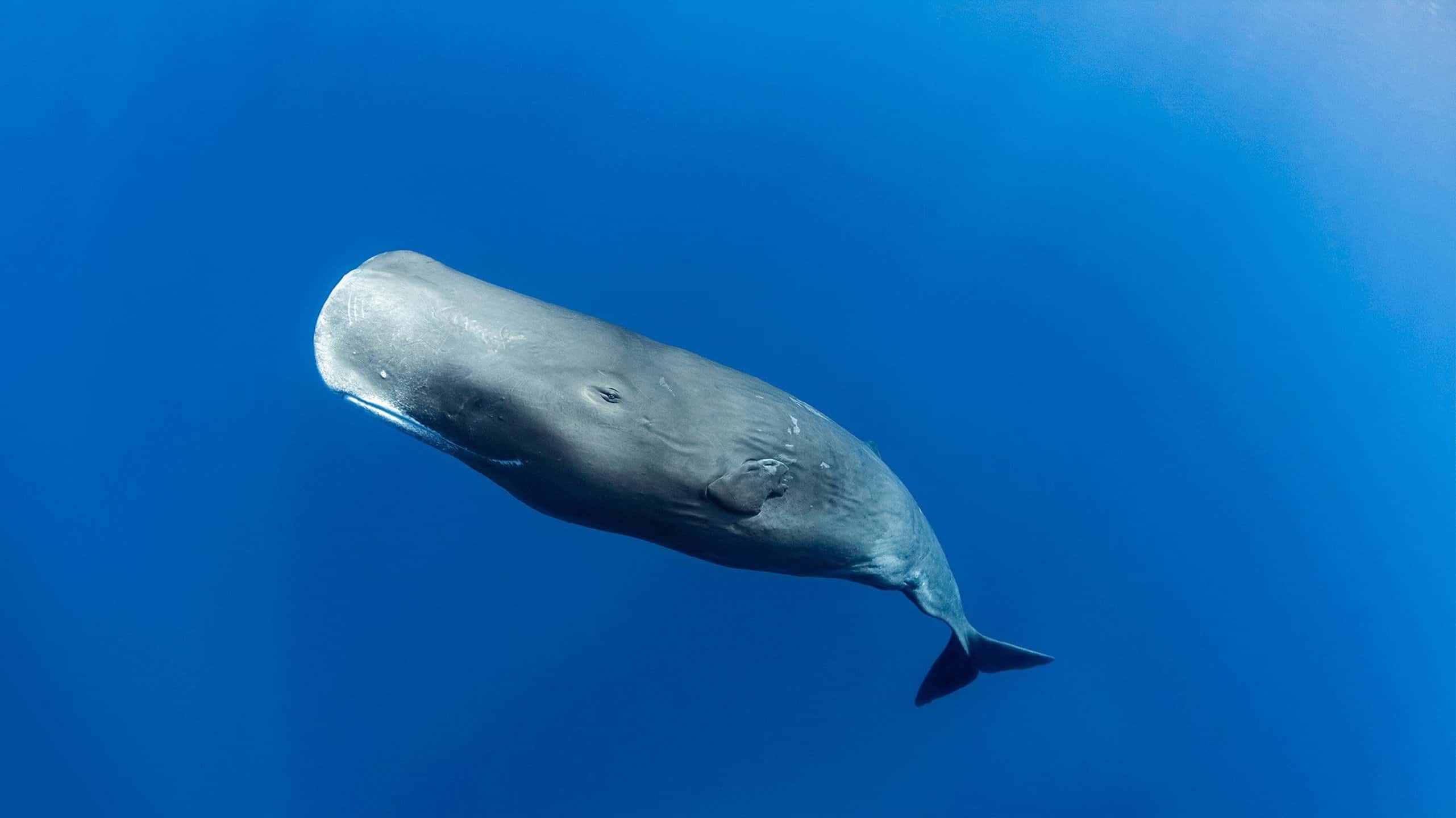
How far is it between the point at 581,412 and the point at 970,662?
6.35m

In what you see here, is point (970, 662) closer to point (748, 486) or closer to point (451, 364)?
point (748, 486)

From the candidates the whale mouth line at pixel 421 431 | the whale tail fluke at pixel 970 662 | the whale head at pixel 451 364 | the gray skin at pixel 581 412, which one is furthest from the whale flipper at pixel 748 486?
the whale tail fluke at pixel 970 662

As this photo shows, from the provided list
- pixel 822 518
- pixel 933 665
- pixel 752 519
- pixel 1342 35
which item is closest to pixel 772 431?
pixel 752 519

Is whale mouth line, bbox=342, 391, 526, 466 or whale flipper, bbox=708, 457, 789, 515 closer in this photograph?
whale mouth line, bbox=342, 391, 526, 466

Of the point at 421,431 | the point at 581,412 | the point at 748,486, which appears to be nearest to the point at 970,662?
the point at 748,486

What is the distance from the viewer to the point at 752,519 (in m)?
4.64

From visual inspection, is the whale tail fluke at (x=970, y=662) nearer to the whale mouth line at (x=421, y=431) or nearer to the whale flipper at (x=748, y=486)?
the whale flipper at (x=748, y=486)

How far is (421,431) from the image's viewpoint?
4.03m

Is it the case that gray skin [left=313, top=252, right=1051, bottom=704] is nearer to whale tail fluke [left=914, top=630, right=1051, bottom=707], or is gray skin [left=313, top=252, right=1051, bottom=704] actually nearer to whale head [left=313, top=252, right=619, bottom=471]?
whale head [left=313, top=252, right=619, bottom=471]

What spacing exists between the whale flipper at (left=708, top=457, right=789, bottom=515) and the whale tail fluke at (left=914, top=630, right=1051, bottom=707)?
4.64 meters

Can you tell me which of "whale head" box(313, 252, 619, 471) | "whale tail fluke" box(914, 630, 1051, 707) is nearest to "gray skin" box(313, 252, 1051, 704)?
"whale head" box(313, 252, 619, 471)

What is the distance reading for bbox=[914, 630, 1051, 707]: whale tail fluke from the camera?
8.33 m

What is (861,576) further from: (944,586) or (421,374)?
(421,374)

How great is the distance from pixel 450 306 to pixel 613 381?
89 centimetres
